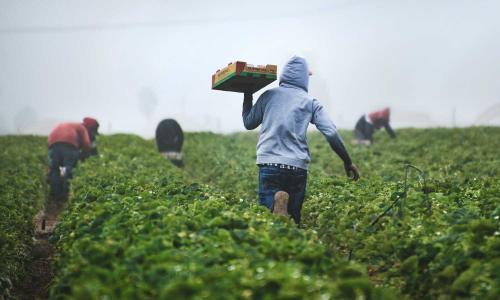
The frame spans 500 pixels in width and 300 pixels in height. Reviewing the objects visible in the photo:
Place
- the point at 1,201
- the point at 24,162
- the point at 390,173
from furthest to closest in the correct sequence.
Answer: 1. the point at 24,162
2. the point at 390,173
3. the point at 1,201

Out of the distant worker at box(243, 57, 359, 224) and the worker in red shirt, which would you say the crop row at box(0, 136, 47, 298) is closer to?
the worker in red shirt

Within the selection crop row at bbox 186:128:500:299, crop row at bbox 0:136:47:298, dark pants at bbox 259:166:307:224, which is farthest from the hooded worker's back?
crop row at bbox 0:136:47:298

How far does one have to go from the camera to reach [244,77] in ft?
19.4

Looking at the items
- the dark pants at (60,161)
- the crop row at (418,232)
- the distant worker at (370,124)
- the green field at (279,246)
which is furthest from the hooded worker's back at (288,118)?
the distant worker at (370,124)

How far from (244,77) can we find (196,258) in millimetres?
2915

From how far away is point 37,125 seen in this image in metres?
173

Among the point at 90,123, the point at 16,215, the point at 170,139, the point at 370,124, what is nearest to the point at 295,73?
the point at 16,215

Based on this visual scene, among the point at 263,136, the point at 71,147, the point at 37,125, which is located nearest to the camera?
the point at 263,136

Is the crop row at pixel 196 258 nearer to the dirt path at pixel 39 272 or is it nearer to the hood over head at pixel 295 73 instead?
the dirt path at pixel 39 272

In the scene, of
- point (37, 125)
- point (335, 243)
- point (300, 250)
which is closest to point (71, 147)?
point (335, 243)

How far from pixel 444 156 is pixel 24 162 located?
45.7ft

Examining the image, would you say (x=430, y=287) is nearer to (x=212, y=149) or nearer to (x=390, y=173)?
(x=390, y=173)

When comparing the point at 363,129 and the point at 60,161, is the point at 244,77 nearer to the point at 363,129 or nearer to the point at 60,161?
the point at 60,161

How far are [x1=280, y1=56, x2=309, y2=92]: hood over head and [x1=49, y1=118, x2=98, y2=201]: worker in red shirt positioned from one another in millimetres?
8507
